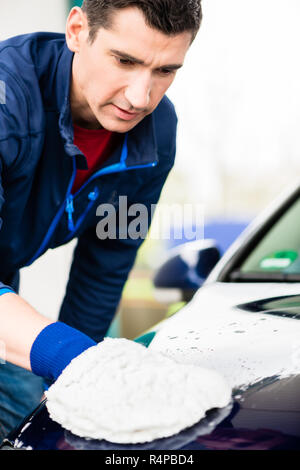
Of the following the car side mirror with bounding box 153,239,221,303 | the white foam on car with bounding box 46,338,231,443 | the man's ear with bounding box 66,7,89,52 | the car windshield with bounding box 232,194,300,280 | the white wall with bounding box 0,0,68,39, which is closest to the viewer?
the white foam on car with bounding box 46,338,231,443

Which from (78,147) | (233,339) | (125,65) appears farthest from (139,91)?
(233,339)

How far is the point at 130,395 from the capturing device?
0.83 metres

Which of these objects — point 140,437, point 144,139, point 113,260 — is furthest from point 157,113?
point 140,437

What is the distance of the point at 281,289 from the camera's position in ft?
4.50

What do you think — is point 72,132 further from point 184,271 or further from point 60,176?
point 184,271

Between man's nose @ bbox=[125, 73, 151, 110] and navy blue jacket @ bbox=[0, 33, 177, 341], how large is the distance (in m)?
0.23

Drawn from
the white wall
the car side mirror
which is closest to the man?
the car side mirror

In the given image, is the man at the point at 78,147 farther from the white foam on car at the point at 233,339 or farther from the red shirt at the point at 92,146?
the white foam on car at the point at 233,339

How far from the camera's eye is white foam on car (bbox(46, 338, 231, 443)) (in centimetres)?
82

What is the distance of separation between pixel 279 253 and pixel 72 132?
69cm

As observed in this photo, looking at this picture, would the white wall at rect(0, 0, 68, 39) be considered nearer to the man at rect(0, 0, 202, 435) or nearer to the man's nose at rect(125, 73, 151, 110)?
the man at rect(0, 0, 202, 435)

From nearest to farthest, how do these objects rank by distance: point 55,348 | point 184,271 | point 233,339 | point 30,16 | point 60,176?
1. point 55,348
2. point 233,339
3. point 60,176
4. point 184,271
5. point 30,16

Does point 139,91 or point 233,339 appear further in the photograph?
point 139,91

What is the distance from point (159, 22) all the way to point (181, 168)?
16.1ft
